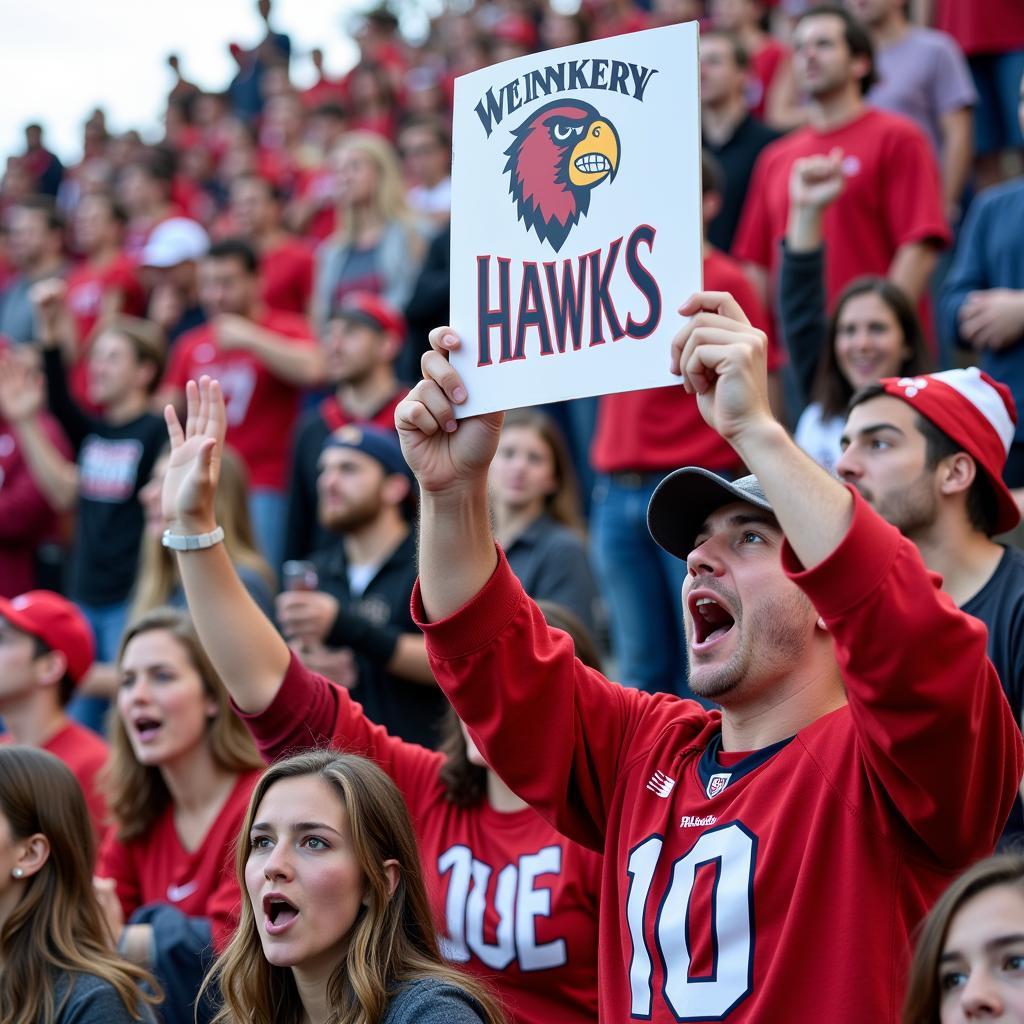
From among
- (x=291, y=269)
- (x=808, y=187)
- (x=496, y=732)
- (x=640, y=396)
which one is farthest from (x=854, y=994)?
(x=291, y=269)

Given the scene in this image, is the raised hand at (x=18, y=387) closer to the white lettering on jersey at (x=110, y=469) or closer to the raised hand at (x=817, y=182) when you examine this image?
the white lettering on jersey at (x=110, y=469)

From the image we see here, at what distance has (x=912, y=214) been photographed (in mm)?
6098

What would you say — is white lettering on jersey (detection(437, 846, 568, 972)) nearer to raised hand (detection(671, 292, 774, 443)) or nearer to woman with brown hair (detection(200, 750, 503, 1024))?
woman with brown hair (detection(200, 750, 503, 1024))

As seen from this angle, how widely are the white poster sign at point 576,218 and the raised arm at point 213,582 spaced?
3.25ft

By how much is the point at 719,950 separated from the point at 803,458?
0.81 m

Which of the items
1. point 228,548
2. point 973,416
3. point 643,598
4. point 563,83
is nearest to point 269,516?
point 228,548

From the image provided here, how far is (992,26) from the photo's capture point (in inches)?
293

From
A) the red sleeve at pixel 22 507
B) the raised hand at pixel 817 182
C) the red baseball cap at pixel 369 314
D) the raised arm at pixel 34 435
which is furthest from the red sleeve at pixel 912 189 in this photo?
the red sleeve at pixel 22 507

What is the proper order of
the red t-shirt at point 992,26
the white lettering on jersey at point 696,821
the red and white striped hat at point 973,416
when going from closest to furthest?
the white lettering on jersey at point 696,821 → the red and white striped hat at point 973,416 → the red t-shirt at point 992,26

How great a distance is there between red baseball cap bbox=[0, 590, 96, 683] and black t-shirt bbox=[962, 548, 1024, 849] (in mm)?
3287

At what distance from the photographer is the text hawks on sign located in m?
2.64

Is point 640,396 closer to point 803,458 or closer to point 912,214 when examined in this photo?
point 912,214

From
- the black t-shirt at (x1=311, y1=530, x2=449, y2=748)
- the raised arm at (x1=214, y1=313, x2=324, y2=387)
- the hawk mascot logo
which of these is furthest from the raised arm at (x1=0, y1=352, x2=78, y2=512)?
the hawk mascot logo

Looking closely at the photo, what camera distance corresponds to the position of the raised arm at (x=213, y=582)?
135 inches
